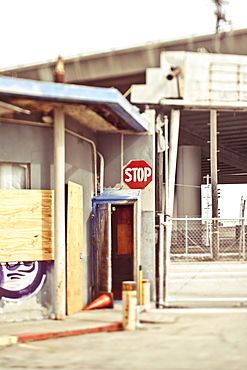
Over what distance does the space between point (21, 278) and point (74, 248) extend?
1495mm

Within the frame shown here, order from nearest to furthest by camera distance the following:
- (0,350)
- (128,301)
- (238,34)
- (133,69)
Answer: (0,350)
(128,301)
(238,34)
(133,69)

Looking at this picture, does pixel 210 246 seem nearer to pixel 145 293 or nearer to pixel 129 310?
pixel 145 293

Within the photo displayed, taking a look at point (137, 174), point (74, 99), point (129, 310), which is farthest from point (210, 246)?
point (74, 99)

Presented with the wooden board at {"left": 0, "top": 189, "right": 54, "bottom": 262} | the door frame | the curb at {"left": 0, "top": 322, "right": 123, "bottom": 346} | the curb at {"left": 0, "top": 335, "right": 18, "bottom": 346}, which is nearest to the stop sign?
the door frame

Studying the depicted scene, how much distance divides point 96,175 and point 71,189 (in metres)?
2.04

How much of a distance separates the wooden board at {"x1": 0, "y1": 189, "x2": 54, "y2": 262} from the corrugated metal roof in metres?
2.06

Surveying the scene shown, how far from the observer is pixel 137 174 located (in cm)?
1455

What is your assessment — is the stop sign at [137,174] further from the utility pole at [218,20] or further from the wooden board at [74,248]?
the utility pole at [218,20]

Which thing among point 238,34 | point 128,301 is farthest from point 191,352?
point 238,34

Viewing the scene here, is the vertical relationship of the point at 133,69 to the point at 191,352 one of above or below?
above

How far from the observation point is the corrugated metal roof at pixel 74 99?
11.1 meters

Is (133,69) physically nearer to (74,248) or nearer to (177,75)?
(177,75)

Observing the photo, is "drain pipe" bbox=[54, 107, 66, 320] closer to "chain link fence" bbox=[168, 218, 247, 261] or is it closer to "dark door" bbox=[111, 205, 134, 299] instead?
"dark door" bbox=[111, 205, 134, 299]

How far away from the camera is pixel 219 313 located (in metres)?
12.4
